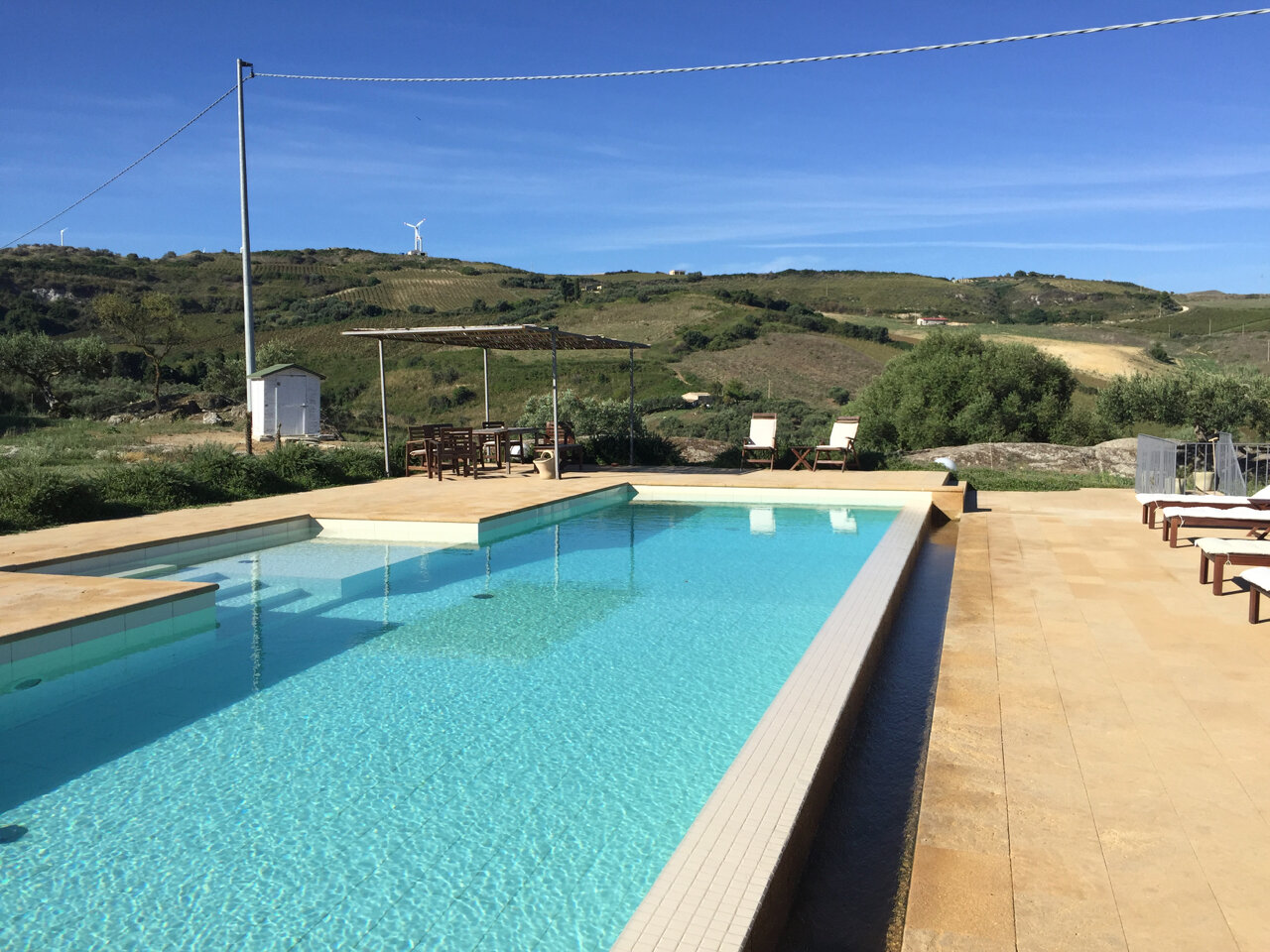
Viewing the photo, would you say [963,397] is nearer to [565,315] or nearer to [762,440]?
[762,440]

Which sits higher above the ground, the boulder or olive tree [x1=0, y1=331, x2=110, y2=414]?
olive tree [x1=0, y1=331, x2=110, y2=414]

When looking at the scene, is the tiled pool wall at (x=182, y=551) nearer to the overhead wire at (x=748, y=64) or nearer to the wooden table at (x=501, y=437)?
the wooden table at (x=501, y=437)

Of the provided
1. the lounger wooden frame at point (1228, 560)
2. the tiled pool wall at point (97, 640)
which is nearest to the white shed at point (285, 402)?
the tiled pool wall at point (97, 640)

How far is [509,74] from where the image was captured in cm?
1130

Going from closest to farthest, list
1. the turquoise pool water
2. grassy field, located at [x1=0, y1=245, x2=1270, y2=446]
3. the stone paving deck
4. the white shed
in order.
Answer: the stone paving deck, the turquoise pool water, the white shed, grassy field, located at [x1=0, y1=245, x2=1270, y2=446]

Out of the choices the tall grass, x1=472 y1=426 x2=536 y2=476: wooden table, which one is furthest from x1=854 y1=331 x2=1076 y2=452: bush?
the tall grass

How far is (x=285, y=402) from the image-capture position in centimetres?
1498

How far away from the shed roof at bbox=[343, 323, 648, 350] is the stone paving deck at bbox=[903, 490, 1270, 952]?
640 cm

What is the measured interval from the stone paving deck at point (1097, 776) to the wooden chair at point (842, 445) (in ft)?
20.2

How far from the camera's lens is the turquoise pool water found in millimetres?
2285

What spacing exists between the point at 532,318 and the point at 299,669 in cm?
3832

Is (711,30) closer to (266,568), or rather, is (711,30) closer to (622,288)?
(266,568)

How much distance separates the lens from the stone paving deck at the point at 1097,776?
2.02 meters

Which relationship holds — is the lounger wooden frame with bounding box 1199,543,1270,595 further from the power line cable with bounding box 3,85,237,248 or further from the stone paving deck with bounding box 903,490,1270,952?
the power line cable with bounding box 3,85,237,248
